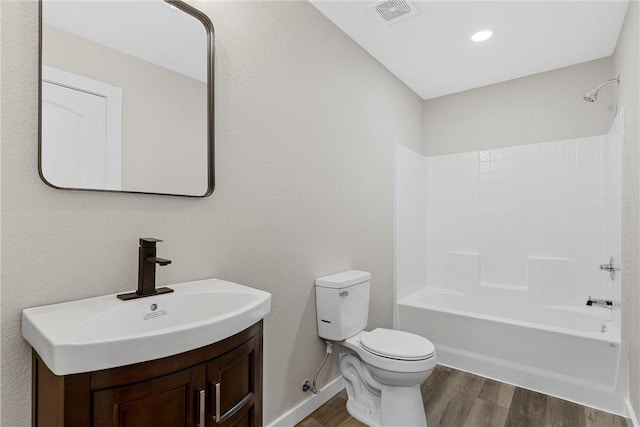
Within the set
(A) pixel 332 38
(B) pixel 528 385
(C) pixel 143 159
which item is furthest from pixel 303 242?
(B) pixel 528 385

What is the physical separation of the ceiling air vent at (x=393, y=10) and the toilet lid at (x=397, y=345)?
202 cm

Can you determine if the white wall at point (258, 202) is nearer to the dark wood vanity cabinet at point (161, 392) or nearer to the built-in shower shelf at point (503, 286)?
the dark wood vanity cabinet at point (161, 392)

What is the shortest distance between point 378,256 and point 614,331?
1.64 m

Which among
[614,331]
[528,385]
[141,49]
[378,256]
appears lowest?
[528,385]

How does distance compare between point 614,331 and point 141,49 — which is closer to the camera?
point 141,49

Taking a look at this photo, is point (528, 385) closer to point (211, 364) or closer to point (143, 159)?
point (211, 364)

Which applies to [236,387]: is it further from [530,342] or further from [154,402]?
[530,342]

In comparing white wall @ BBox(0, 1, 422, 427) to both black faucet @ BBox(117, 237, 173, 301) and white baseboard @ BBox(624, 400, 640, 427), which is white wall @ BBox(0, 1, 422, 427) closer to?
black faucet @ BBox(117, 237, 173, 301)

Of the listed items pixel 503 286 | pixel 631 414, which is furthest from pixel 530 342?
pixel 503 286

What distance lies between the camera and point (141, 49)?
1.32 m

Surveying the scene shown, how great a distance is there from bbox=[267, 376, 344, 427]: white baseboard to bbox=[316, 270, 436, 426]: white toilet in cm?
14

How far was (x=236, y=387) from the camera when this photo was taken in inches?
43.1

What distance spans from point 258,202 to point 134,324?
2.68 feet

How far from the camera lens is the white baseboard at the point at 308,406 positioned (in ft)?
6.17
